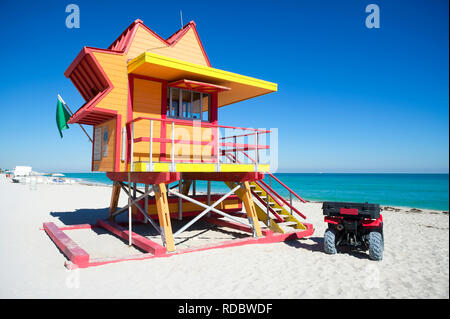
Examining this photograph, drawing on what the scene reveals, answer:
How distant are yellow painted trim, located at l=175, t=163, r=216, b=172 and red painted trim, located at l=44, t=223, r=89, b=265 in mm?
3353

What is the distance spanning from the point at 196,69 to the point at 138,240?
19.5ft

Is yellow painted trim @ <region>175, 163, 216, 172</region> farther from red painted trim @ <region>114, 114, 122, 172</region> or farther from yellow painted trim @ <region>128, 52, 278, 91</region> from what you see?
yellow painted trim @ <region>128, 52, 278, 91</region>

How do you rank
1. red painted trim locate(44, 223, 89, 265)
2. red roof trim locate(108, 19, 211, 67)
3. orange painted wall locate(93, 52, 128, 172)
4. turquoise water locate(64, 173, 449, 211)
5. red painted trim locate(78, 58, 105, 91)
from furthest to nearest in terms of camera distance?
turquoise water locate(64, 173, 449, 211) < red roof trim locate(108, 19, 211, 67) < red painted trim locate(78, 58, 105, 91) < orange painted wall locate(93, 52, 128, 172) < red painted trim locate(44, 223, 89, 265)

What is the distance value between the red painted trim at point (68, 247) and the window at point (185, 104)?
5.22 m

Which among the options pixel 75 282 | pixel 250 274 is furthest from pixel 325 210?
pixel 75 282

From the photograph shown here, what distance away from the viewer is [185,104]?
36.3 ft

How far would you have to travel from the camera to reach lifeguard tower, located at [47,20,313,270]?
8961 millimetres

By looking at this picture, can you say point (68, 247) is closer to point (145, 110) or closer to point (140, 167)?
point (140, 167)

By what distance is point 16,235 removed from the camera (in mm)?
11359

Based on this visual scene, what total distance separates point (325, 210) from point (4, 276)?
341 inches

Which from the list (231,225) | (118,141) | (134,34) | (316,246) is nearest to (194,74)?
(134,34)

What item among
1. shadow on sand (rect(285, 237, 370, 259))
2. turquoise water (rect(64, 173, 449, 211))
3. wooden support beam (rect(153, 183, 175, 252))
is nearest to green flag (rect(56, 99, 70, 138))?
wooden support beam (rect(153, 183, 175, 252))

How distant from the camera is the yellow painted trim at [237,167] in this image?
379 inches

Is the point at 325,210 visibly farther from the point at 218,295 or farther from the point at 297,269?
the point at 218,295
